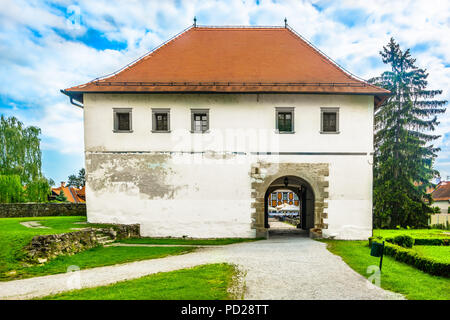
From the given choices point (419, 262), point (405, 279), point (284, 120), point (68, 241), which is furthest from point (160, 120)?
point (419, 262)

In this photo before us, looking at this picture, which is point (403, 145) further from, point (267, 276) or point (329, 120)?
point (267, 276)

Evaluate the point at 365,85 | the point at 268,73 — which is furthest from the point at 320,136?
the point at 268,73

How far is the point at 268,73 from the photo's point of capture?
14055 mm

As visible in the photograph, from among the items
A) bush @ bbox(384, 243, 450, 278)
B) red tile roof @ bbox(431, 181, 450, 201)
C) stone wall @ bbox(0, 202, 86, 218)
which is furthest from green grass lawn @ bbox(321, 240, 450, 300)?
red tile roof @ bbox(431, 181, 450, 201)

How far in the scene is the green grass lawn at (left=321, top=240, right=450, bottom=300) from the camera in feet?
17.5

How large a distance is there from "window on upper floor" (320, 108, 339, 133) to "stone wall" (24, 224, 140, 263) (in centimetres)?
1110

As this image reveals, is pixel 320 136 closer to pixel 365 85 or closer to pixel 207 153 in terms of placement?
pixel 365 85

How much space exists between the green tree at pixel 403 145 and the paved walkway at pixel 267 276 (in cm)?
1332

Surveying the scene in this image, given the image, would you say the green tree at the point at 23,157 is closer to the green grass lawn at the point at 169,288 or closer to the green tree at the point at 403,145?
the green grass lawn at the point at 169,288

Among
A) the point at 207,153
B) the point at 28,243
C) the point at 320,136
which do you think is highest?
the point at 320,136

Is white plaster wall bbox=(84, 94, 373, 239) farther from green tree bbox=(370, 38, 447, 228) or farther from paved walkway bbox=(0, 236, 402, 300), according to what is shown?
green tree bbox=(370, 38, 447, 228)
